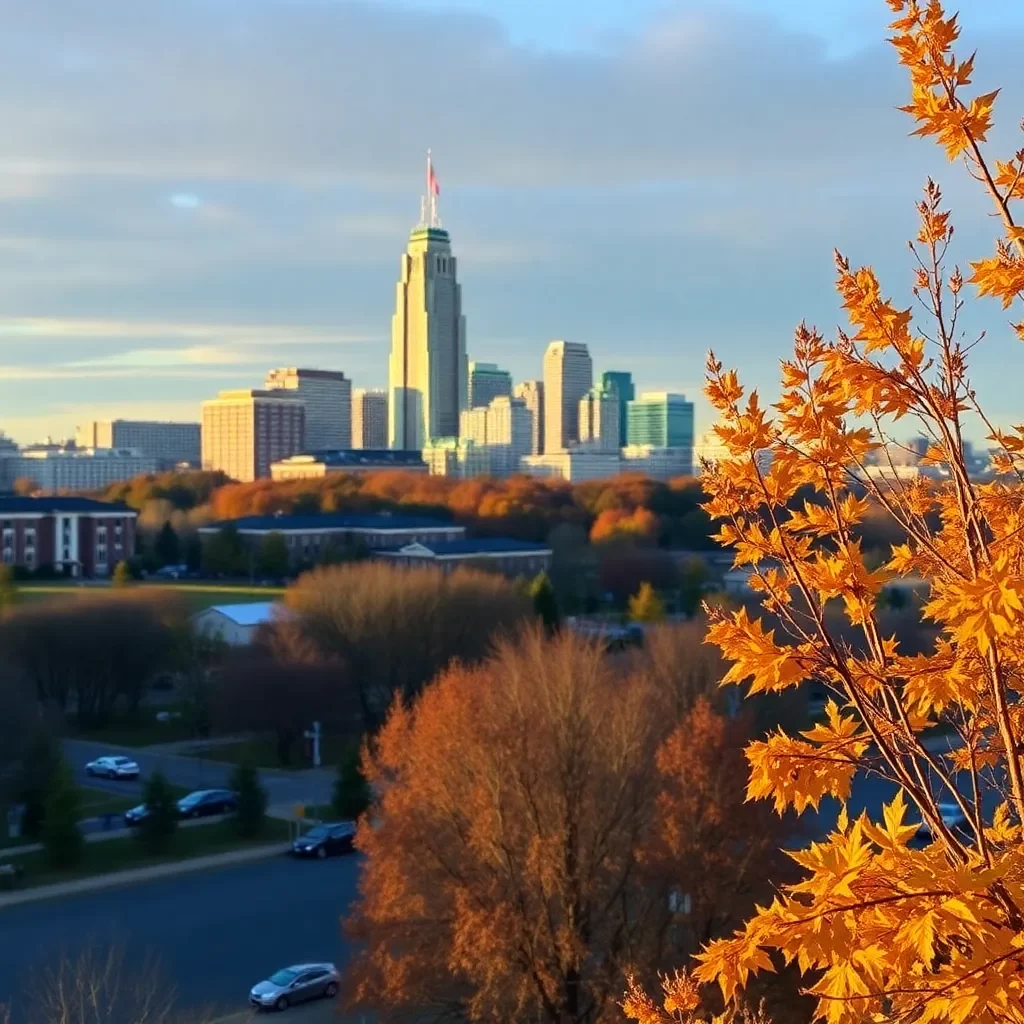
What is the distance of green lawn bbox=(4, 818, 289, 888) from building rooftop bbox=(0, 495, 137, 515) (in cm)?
2994

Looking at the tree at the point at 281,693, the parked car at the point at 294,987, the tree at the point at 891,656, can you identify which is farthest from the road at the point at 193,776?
the tree at the point at 891,656

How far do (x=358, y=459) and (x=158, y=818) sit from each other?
248 feet

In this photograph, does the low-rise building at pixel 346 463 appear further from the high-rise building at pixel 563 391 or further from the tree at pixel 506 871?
the tree at pixel 506 871

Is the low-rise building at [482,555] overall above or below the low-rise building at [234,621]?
above

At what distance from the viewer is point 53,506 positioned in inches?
1863

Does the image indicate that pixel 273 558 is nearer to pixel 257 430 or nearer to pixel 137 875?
pixel 137 875

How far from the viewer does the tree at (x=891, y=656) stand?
2035 mm

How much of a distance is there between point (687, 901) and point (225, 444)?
109 meters

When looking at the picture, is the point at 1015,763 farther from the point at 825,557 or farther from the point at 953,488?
the point at 953,488

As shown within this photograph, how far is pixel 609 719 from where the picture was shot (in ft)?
44.3

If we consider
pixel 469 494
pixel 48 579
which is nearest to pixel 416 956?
pixel 48 579

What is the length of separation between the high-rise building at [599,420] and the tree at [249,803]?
119m

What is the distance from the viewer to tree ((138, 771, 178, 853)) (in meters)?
17.7

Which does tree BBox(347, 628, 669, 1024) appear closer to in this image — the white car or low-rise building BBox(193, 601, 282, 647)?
the white car
